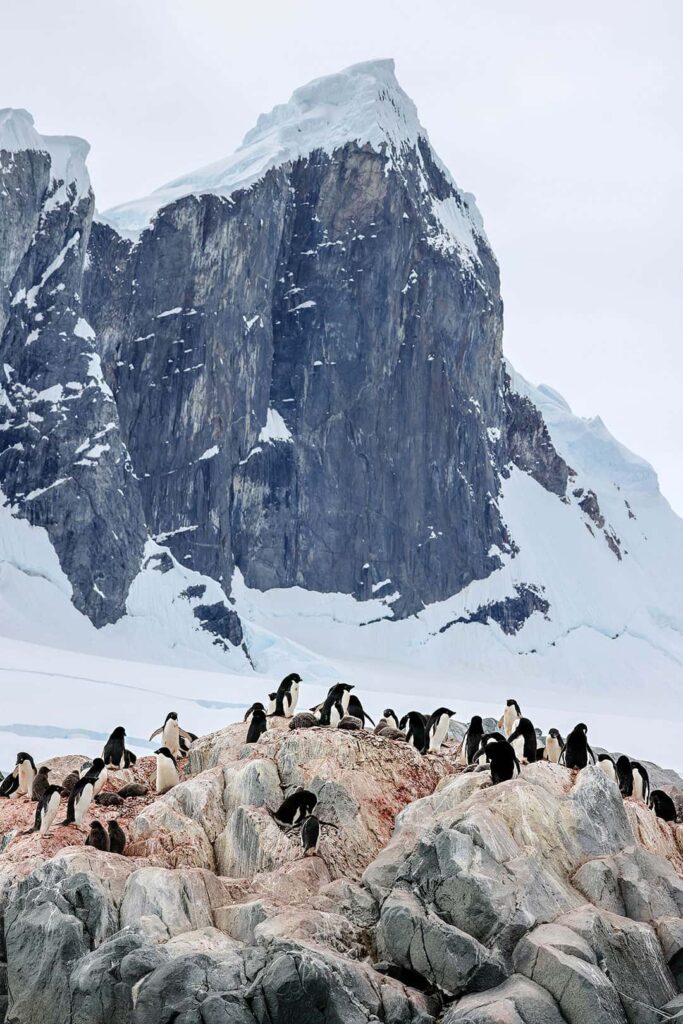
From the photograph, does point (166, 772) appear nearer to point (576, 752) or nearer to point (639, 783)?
point (576, 752)

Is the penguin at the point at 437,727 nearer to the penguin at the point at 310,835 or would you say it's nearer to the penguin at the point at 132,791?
the penguin at the point at 132,791

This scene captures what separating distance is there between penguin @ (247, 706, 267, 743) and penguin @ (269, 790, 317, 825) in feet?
12.2

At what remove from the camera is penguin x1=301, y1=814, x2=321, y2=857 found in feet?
79.8

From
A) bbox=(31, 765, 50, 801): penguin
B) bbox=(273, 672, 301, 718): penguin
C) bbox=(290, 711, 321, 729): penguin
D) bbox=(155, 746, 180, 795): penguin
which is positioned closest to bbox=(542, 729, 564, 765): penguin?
bbox=(290, 711, 321, 729): penguin

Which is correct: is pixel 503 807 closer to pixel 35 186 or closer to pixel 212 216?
pixel 35 186

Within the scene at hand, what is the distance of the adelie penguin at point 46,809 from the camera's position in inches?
991

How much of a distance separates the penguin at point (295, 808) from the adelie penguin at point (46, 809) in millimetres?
4270

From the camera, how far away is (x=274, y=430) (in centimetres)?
14325

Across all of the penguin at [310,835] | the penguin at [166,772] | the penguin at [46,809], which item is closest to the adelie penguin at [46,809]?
the penguin at [46,809]

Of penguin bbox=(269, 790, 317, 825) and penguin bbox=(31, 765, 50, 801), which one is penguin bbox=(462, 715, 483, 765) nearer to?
penguin bbox=(269, 790, 317, 825)

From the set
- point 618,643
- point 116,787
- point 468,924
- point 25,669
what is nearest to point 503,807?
point 468,924

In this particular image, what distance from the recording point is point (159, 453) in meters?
130

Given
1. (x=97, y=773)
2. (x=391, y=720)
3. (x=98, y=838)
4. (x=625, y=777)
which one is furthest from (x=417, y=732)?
(x=98, y=838)

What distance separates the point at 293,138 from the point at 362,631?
56.0 m
